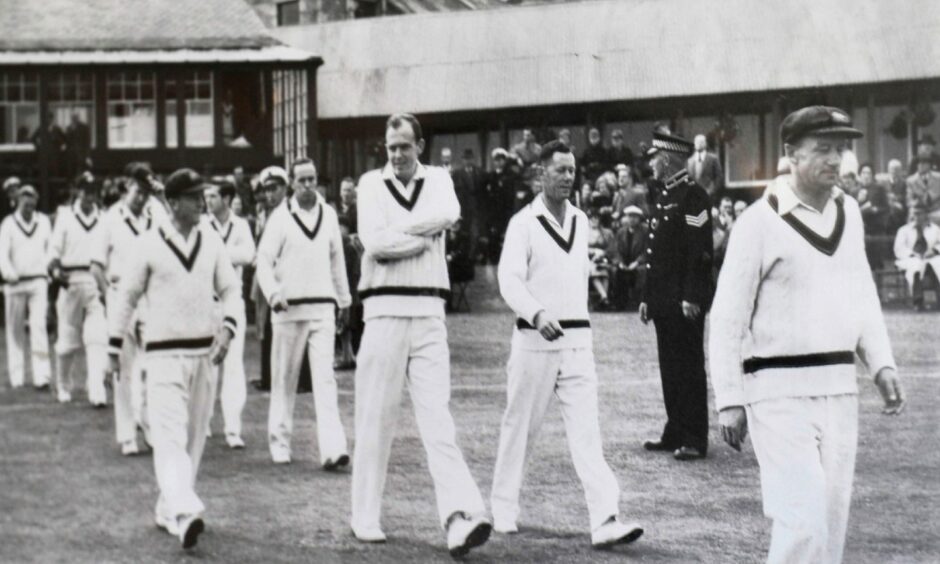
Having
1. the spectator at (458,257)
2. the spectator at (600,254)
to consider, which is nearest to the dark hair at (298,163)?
the spectator at (458,257)

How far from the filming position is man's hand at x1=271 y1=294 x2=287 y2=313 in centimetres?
736

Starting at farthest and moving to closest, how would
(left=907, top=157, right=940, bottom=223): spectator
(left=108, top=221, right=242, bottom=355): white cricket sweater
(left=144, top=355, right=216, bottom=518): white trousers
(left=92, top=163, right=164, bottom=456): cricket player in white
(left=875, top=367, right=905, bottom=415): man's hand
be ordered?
(left=92, top=163, right=164, bottom=456): cricket player in white
(left=108, top=221, right=242, bottom=355): white cricket sweater
(left=144, top=355, right=216, bottom=518): white trousers
(left=907, top=157, right=940, bottom=223): spectator
(left=875, top=367, right=905, bottom=415): man's hand

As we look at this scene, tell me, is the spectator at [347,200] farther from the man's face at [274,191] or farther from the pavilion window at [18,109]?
the pavilion window at [18,109]

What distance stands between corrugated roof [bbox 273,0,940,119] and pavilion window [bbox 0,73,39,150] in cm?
418

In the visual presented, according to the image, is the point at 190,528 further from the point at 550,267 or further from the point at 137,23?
the point at 137,23

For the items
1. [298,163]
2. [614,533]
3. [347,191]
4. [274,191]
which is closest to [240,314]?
[274,191]

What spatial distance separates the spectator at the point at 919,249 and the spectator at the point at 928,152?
25.4 inches

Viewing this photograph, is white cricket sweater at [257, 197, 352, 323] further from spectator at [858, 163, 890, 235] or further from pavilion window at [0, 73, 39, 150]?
spectator at [858, 163, 890, 235]

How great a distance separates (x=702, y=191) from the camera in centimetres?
594

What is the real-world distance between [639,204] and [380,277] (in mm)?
1158

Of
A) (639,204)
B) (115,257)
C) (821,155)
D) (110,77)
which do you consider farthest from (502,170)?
(115,257)

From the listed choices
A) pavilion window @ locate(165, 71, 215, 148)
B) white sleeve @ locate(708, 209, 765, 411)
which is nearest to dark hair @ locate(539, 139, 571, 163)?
white sleeve @ locate(708, 209, 765, 411)

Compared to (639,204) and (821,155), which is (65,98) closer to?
(639,204)

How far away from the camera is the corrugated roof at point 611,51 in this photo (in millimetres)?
4961
